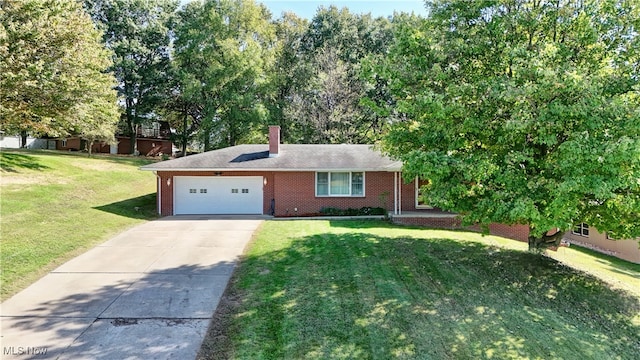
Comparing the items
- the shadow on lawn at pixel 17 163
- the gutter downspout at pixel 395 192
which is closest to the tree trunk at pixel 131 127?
the shadow on lawn at pixel 17 163

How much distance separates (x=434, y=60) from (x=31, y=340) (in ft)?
29.8

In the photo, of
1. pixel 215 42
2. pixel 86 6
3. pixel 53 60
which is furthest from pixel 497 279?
pixel 86 6

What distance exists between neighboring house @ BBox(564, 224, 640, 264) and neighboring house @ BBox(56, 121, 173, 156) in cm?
3635

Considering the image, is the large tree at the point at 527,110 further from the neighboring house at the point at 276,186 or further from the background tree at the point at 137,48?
the background tree at the point at 137,48

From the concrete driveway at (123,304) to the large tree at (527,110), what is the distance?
16.9 feet

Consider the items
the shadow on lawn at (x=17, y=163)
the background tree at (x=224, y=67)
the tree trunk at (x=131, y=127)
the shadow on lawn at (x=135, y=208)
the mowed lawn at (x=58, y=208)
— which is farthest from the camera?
the tree trunk at (x=131, y=127)

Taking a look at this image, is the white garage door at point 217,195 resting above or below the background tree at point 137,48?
below

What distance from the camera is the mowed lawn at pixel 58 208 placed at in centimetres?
885

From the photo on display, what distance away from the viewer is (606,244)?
19547 mm

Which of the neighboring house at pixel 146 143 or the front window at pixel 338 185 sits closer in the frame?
the front window at pixel 338 185

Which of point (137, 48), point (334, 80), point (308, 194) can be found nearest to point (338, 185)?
point (308, 194)

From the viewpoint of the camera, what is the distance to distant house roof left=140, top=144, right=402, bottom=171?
1702 centimetres

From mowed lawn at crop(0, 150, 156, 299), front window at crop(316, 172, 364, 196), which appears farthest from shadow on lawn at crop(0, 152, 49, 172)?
front window at crop(316, 172, 364, 196)

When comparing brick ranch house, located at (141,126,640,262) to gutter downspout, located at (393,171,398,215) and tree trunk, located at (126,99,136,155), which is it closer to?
gutter downspout, located at (393,171,398,215)
